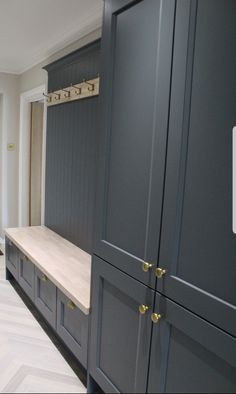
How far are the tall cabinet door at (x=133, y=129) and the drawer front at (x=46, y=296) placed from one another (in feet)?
2.93

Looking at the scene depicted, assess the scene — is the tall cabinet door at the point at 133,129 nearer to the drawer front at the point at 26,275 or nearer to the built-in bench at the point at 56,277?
the built-in bench at the point at 56,277

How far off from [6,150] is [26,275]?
1.88 meters

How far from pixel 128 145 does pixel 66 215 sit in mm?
1664

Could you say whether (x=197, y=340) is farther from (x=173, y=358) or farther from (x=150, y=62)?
(x=150, y=62)

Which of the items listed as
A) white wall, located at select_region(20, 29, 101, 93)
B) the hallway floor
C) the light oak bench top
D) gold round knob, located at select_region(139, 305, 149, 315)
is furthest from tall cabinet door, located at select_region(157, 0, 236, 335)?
white wall, located at select_region(20, 29, 101, 93)

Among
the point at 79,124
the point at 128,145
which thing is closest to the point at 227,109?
the point at 128,145

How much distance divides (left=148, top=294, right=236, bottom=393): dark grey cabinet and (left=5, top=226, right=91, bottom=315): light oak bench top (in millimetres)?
597

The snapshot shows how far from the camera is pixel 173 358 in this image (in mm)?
1046


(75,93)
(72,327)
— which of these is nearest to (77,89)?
(75,93)

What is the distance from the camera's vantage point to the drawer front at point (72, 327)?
5.63ft

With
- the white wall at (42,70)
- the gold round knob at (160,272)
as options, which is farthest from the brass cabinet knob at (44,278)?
the white wall at (42,70)

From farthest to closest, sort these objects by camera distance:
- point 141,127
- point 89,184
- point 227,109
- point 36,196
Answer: point 36,196
point 89,184
point 141,127
point 227,109

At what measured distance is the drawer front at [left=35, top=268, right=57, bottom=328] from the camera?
6.97 ft

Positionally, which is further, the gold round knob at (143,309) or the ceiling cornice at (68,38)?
the ceiling cornice at (68,38)
